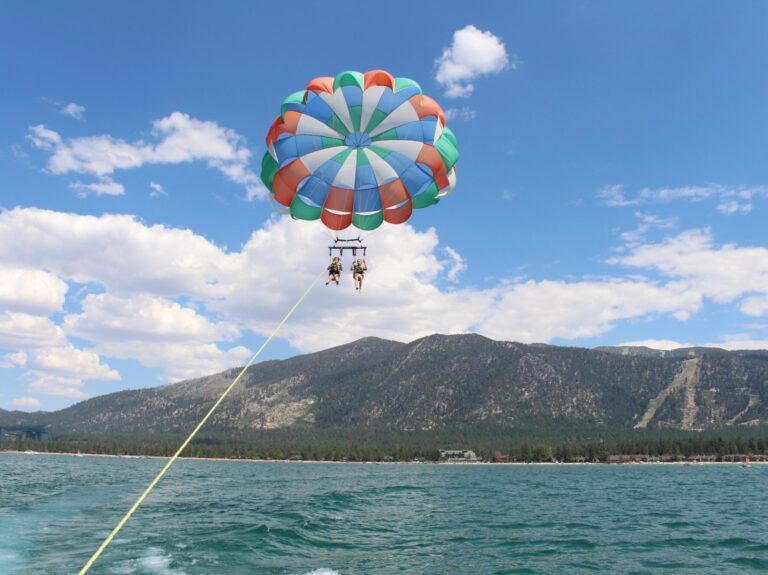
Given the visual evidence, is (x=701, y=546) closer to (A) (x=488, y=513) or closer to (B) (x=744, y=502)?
(A) (x=488, y=513)

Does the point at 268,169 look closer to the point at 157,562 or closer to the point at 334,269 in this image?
the point at 334,269

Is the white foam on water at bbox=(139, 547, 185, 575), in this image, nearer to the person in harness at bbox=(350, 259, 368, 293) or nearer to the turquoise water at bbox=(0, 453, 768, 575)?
the turquoise water at bbox=(0, 453, 768, 575)

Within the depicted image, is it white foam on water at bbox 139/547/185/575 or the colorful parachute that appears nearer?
white foam on water at bbox 139/547/185/575

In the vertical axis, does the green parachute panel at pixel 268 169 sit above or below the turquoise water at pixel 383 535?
above

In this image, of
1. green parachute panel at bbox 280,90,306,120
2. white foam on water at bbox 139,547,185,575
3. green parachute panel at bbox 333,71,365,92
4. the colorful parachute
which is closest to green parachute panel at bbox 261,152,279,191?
the colorful parachute

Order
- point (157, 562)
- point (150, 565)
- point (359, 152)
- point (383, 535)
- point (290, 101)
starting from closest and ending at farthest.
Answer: point (150, 565)
point (157, 562)
point (290, 101)
point (359, 152)
point (383, 535)

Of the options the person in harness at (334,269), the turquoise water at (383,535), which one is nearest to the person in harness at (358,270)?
the person in harness at (334,269)

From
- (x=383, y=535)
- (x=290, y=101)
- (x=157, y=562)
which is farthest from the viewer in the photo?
(x=383, y=535)

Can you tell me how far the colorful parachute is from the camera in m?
26.2

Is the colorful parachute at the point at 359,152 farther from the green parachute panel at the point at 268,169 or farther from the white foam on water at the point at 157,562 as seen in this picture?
the white foam on water at the point at 157,562

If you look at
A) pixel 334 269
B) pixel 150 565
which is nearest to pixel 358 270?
pixel 334 269

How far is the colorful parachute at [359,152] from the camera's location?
26250 mm

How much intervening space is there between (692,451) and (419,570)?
20378cm

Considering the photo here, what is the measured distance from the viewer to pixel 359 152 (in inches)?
1120
